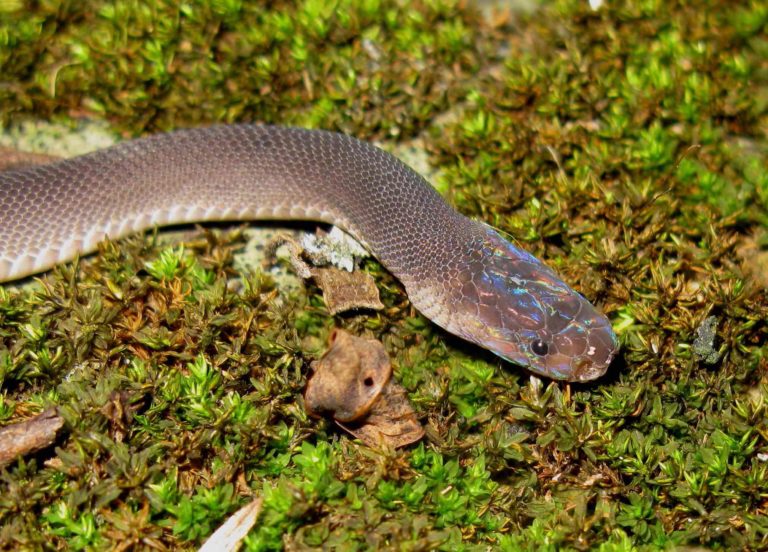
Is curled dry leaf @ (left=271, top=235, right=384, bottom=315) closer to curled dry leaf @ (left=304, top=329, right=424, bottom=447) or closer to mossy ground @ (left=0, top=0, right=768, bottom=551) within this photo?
mossy ground @ (left=0, top=0, right=768, bottom=551)

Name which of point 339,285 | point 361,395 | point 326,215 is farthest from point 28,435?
point 326,215

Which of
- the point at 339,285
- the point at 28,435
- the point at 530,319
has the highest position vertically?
the point at 530,319

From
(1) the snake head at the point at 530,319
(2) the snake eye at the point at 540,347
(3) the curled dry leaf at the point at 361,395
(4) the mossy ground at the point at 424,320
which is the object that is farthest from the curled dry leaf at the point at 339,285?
(2) the snake eye at the point at 540,347

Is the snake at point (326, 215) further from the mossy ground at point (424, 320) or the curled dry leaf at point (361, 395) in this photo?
the curled dry leaf at point (361, 395)

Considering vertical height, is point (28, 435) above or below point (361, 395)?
below

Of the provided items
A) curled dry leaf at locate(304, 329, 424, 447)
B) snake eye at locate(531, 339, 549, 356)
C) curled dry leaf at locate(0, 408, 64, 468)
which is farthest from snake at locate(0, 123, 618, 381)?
curled dry leaf at locate(0, 408, 64, 468)

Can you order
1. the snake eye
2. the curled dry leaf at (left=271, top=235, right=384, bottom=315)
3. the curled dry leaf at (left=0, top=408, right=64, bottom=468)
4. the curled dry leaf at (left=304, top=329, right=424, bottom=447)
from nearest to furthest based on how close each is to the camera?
the curled dry leaf at (left=0, top=408, right=64, bottom=468), the curled dry leaf at (left=304, top=329, right=424, bottom=447), the snake eye, the curled dry leaf at (left=271, top=235, right=384, bottom=315)

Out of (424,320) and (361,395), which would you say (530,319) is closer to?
(424,320)
